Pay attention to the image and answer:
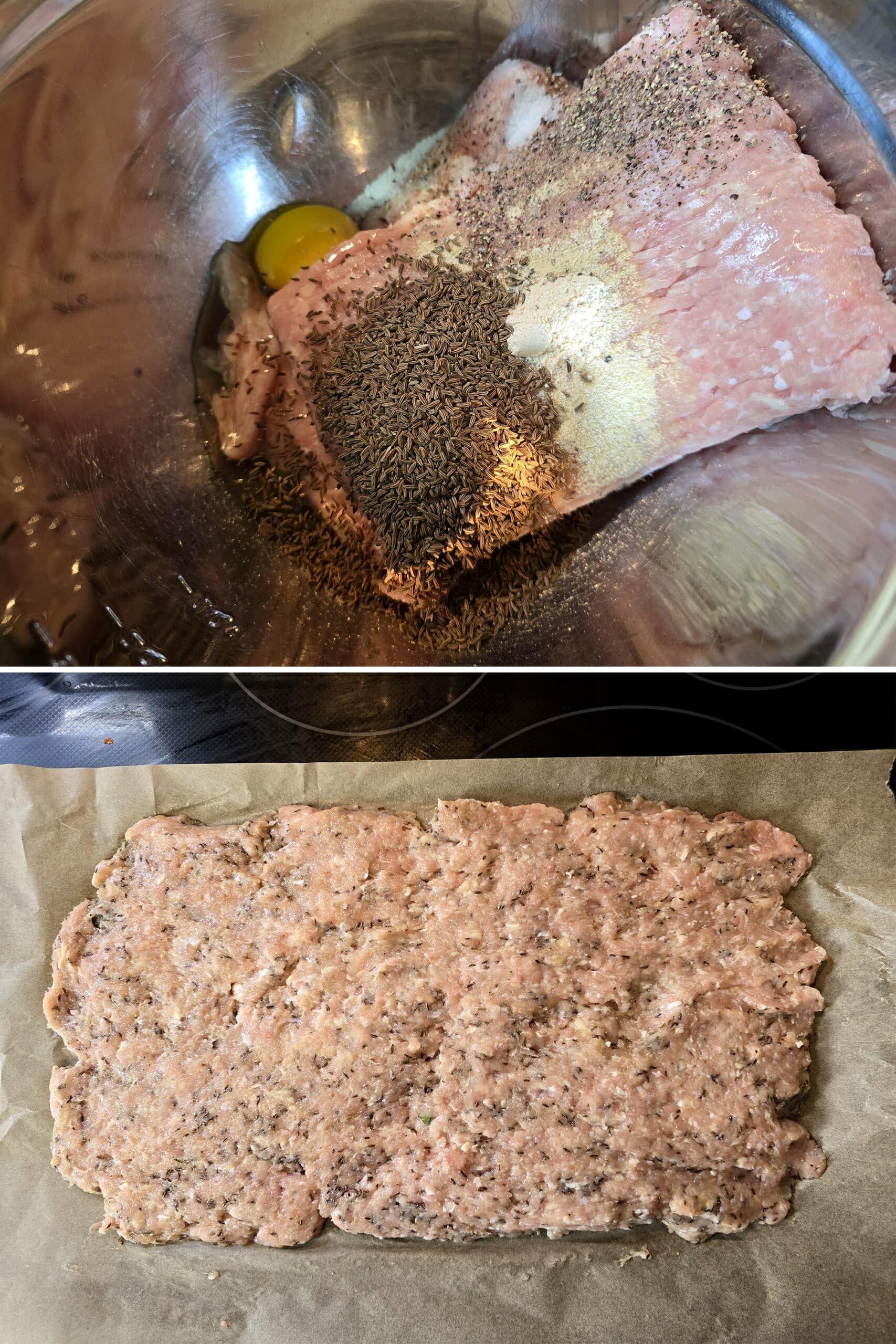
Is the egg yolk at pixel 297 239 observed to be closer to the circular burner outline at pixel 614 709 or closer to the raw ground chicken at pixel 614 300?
the raw ground chicken at pixel 614 300

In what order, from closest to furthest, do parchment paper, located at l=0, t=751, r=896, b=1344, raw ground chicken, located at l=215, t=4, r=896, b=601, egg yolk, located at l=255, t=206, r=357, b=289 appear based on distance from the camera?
raw ground chicken, located at l=215, t=4, r=896, b=601, parchment paper, located at l=0, t=751, r=896, b=1344, egg yolk, located at l=255, t=206, r=357, b=289

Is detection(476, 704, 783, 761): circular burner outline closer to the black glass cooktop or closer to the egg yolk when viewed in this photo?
the black glass cooktop

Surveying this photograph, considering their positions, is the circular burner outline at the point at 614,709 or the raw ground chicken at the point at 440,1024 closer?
the raw ground chicken at the point at 440,1024

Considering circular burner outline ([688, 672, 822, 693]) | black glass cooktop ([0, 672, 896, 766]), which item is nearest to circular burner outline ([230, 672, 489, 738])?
black glass cooktop ([0, 672, 896, 766])

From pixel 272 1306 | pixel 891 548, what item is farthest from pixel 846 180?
pixel 272 1306

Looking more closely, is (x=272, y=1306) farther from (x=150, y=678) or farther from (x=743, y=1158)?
(x=150, y=678)

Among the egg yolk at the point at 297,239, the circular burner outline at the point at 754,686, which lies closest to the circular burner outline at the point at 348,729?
the circular burner outline at the point at 754,686

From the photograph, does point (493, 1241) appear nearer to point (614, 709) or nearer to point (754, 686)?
point (614, 709)
